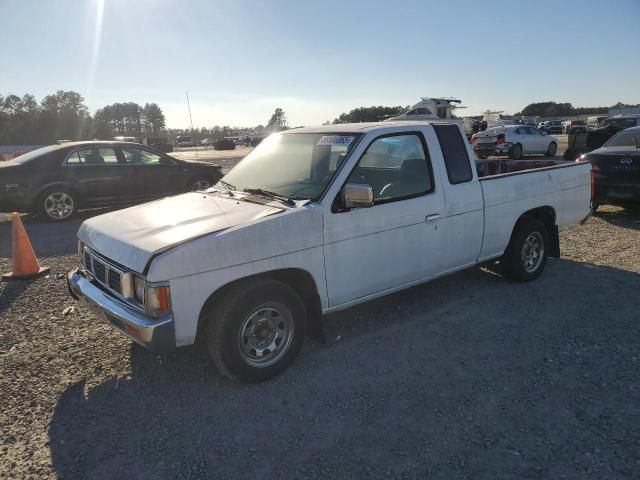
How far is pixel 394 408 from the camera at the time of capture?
3.14 meters

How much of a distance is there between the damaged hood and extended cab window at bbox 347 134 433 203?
89 centimetres

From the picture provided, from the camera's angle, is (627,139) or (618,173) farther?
(627,139)

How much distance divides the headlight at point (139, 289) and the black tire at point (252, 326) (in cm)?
46

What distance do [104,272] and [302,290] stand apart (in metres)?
1.48

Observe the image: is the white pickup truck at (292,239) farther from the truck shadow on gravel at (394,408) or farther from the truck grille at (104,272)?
the truck shadow on gravel at (394,408)

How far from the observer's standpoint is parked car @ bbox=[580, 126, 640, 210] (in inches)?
319

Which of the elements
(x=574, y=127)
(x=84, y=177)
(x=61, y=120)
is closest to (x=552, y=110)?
(x=574, y=127)

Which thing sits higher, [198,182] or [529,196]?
[198,182]

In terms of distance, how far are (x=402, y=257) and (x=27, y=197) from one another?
796cm

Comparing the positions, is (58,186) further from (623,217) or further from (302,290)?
(623,217)

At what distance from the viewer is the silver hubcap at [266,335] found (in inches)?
132

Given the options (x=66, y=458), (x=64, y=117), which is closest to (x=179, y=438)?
(x=66, y=458)

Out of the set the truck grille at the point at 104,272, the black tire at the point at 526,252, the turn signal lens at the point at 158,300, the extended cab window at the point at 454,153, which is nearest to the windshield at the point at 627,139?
the black tire at the point at 526,252

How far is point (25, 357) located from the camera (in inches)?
155
